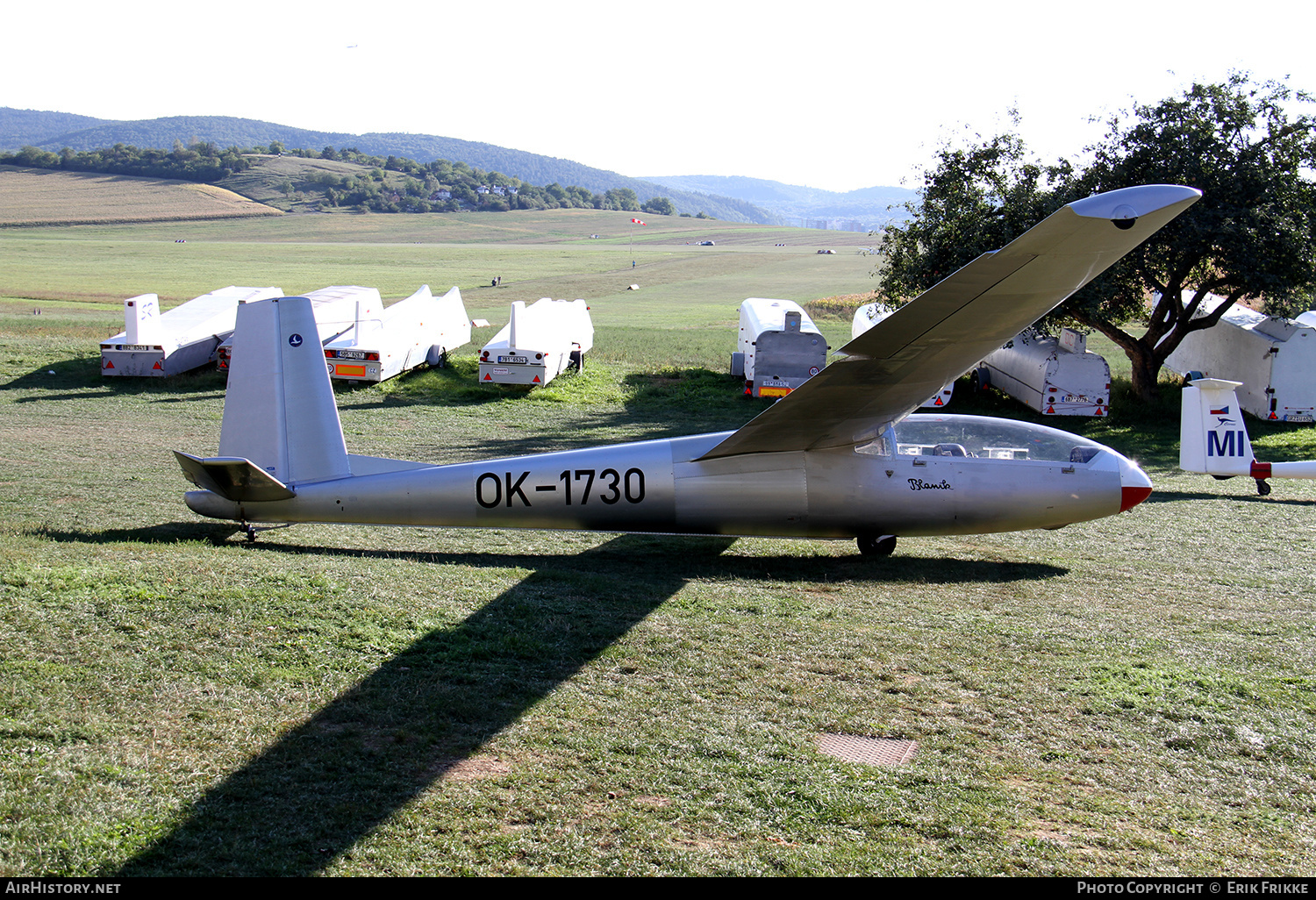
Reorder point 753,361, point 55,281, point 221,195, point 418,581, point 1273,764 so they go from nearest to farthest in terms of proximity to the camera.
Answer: point 1273,764
point 418,581
point 753,361
point 55,281
point 221,195

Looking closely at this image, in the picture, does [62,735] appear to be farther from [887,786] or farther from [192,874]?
[887,786]

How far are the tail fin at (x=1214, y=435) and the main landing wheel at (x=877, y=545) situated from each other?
6515mm

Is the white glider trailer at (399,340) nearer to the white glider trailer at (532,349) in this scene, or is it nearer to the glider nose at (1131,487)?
the white glider trailer at (532,349)

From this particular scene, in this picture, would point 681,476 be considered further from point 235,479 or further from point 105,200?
point 105,200

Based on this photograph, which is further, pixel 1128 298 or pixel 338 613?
pixel 1128 298

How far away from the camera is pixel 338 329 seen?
24766 mm

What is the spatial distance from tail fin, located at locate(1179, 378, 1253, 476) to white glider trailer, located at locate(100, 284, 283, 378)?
20341 mm

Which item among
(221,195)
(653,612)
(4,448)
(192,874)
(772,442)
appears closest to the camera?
(192,874)

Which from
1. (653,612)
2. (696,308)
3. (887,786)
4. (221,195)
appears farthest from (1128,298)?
(221,195)

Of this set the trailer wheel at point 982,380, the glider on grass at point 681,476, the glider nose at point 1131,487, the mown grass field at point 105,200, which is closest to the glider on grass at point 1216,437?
the glider nose at point 1131,487

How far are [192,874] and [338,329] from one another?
22.5 metres

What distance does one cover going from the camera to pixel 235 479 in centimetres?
972

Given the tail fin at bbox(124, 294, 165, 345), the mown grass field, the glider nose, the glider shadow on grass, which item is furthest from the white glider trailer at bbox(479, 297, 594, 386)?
the mown grass field

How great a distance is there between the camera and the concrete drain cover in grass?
17.8 ft
